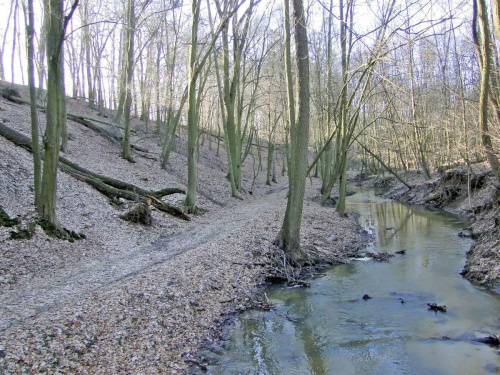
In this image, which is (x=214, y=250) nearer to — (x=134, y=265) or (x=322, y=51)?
(x=134, y=265)

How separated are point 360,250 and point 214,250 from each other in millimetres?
4986

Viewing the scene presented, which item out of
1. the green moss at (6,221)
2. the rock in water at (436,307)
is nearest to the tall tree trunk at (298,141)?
the rock in water at (436,307)

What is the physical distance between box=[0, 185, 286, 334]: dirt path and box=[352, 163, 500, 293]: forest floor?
20.7 feet

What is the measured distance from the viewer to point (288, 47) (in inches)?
352

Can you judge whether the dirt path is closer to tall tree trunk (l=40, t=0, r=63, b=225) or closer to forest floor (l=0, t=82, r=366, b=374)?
forest floor (l=0, t=82, r=366, b=374)

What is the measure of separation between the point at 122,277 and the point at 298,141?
483cm

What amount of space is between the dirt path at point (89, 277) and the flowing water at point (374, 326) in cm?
263

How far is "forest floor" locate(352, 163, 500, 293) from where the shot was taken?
8492 millimetres

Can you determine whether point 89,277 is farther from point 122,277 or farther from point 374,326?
point 374,326

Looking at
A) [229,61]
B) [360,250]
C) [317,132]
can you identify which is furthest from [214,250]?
[317,132]

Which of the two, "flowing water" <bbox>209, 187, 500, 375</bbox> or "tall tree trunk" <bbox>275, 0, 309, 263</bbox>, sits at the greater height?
"tall tree trunk" <bbox>275, 0, 309, 263</bbox>

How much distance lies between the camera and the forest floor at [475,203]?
849 centimetres

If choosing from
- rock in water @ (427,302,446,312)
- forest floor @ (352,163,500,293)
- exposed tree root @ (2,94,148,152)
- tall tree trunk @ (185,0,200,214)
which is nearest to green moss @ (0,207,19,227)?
tall tree trunk @ (185,0,200,214)

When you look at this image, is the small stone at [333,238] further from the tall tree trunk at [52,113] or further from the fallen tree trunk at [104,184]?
the tall tree trunk at [52,113]
